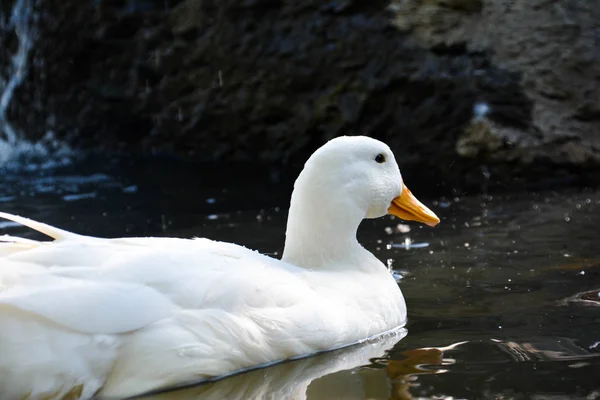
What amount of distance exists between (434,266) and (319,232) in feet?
4.35

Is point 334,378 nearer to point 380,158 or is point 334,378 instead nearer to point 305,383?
point 305,383

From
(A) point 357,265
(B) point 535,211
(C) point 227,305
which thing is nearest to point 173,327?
(C) point 227,305

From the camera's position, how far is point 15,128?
1087 centimetres

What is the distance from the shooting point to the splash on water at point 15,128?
33.1 feet

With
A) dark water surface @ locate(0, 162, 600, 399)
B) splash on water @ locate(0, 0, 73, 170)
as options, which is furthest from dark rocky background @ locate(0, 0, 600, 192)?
dark water surface @ locate(0, 162, 600, 399)

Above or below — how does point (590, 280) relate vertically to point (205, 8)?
below

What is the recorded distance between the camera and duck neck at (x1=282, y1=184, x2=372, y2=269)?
160 inches

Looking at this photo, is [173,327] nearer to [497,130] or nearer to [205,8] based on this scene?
[497,130]

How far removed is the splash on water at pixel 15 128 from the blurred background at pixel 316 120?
0.09 ft

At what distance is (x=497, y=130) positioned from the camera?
844cm

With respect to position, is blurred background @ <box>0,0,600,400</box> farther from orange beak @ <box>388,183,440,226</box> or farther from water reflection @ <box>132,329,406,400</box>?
water reflection @ <box>132,329,406,400</box>

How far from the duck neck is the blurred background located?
534 millimetres

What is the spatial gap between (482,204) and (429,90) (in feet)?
5.80

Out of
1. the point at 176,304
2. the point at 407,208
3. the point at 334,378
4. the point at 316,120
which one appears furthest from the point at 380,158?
the point at 316,120
